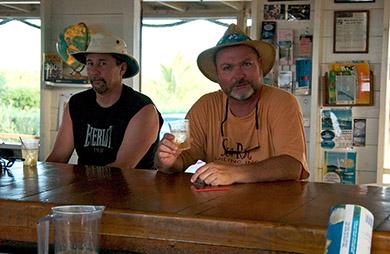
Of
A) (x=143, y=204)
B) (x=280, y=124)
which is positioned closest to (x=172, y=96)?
(x=280, y=124)

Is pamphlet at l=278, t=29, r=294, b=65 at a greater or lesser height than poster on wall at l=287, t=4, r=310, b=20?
lesser

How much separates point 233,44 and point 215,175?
0.87 m

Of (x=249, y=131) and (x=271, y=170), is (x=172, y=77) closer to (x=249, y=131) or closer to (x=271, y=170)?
(x=249, y=131)

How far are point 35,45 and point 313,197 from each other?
22.9 feet

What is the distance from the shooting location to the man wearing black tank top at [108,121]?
301 centimetres

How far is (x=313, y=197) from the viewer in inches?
66.1

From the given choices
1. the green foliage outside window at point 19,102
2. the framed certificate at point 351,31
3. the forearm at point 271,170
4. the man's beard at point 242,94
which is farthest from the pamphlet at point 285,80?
the green foliage outside window at point 19,102

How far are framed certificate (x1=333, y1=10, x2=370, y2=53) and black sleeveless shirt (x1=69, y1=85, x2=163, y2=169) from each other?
2.27m

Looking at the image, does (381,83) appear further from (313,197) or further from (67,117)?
(313,197)

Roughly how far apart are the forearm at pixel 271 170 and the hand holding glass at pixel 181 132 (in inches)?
9.9

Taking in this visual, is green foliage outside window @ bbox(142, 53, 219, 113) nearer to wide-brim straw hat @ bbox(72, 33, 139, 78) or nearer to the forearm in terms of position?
wide-brim straw hat @ bbox(72, 33, 139, 78)

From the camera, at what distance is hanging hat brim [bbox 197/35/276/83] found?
102 inches

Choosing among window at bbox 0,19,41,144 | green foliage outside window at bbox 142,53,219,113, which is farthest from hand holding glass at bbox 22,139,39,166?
green foliage outside window at bbox 142,53,219,113

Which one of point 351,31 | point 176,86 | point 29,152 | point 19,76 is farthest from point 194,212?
point 176,86
